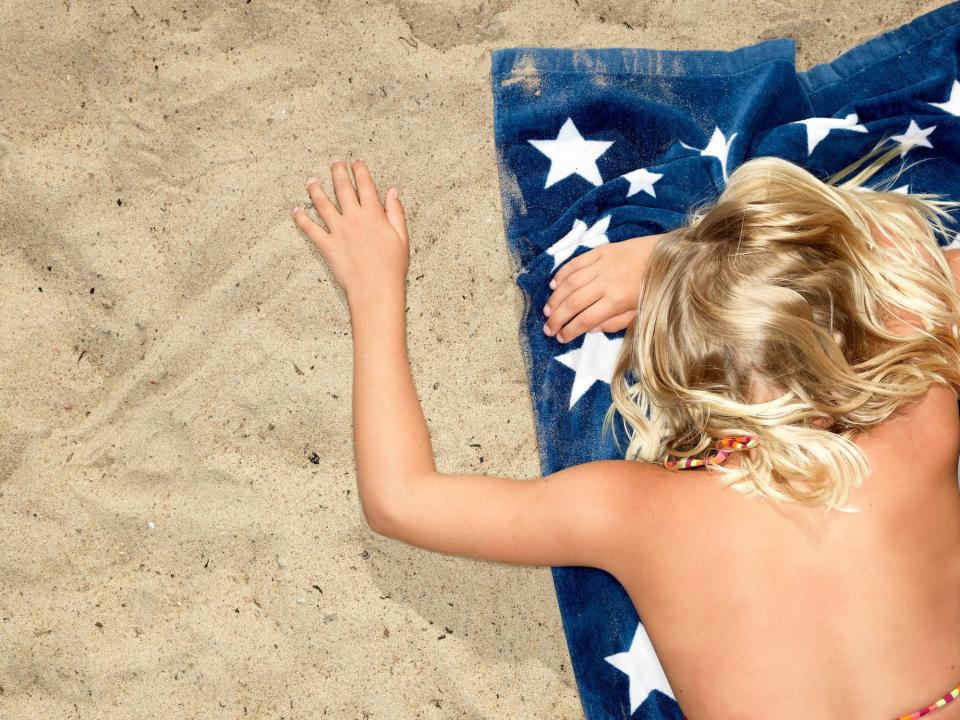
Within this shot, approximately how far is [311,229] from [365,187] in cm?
14

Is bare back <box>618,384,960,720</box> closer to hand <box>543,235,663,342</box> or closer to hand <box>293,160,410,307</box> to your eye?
hand <box>543,235,663,342</box>

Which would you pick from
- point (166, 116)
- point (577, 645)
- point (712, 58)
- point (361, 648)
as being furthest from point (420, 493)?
point (712, 58)

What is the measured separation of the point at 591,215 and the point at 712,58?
0.47m

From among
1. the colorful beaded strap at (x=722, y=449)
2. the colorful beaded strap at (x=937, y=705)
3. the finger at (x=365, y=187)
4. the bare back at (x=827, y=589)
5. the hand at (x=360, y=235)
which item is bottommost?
the colorful beaded strap at (x=937, y=705)

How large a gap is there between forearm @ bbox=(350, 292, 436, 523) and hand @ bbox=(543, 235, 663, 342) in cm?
33

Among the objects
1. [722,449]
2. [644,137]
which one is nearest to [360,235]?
[644,137]

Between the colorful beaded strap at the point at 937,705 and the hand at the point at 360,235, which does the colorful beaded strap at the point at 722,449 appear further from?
the hand at the point at 360,235

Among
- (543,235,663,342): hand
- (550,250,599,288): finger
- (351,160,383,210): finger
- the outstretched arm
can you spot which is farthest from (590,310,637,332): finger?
(351,160,383,210): finger

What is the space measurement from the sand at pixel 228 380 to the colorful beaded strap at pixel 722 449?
40 cm

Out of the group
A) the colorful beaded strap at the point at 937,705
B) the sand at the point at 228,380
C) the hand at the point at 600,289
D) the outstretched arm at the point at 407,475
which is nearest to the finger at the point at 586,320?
the hand at the point at 600,289

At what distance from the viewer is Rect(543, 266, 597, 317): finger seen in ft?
5.55

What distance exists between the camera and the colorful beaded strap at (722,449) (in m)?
1.34

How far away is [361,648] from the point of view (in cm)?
165

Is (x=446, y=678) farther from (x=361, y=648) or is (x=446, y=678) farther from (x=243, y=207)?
(x=243, y=207)
